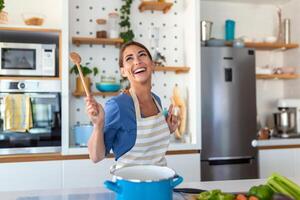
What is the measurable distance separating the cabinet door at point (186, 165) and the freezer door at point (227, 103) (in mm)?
135

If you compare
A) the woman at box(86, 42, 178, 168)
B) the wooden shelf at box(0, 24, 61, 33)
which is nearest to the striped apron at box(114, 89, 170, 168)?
the woman at box(86, 42, 178, 168)

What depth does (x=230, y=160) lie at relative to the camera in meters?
2.65

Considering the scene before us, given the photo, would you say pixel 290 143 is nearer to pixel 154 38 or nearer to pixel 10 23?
pixel 154 38

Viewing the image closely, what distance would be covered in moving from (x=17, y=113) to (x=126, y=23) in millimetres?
1164

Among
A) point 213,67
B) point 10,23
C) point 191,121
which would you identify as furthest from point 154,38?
point 10,23

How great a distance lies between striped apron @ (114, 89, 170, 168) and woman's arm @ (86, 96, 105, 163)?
11cm

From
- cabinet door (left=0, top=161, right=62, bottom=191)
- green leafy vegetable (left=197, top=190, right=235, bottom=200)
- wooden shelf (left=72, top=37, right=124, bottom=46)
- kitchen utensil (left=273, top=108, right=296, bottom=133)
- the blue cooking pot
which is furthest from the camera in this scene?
kitchen utensil (left=273, top=108, right=296, bottom=133)

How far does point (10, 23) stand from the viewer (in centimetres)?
264

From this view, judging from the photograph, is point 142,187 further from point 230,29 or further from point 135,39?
point 230,29

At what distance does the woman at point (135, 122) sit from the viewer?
105cm

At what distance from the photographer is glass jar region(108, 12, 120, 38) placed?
8.84 ft

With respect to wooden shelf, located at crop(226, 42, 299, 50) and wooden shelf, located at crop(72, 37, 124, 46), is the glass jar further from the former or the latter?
wooden shelf, located at crop(226, 42, 299, 50)

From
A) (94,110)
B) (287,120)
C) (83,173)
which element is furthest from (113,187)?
(287,120)

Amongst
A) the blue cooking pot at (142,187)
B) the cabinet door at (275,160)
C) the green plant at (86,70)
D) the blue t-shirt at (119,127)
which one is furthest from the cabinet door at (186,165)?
the blue cooking pot at (142,187)
